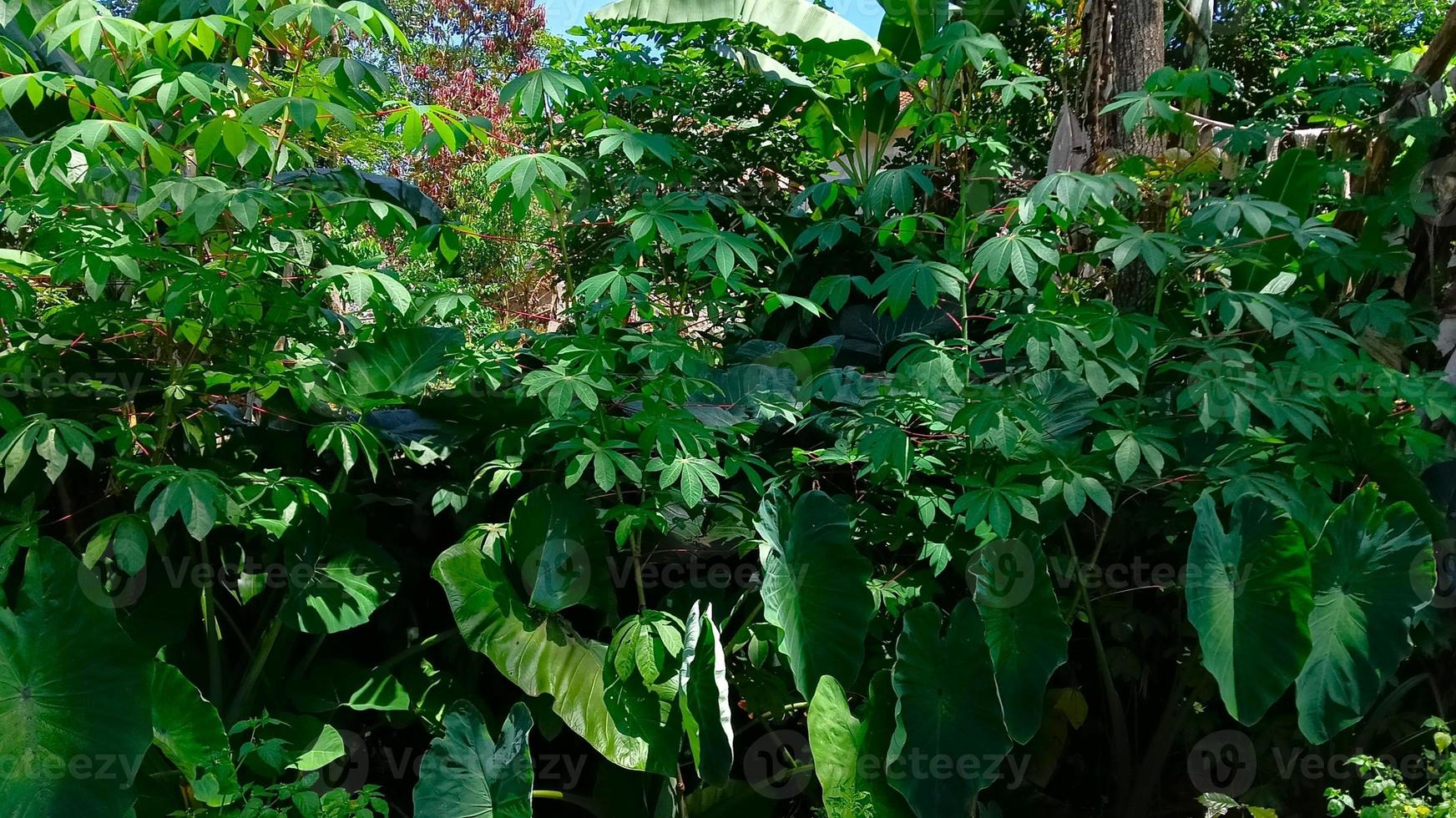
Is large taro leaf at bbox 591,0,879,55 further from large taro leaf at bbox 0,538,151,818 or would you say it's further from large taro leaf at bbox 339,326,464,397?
large taro leaf at bbox 0,538,151,818

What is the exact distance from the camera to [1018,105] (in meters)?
4.91

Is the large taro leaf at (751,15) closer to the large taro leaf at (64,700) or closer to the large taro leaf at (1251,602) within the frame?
the large taro leaf at (1251,602)

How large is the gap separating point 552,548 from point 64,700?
3.00ft

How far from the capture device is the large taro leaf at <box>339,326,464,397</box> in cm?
231

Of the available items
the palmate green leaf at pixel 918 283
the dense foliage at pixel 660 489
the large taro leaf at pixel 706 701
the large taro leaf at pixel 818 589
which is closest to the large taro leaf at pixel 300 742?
the dense foliage at pixel 660 489

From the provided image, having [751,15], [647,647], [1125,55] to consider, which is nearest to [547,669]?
[647,647]

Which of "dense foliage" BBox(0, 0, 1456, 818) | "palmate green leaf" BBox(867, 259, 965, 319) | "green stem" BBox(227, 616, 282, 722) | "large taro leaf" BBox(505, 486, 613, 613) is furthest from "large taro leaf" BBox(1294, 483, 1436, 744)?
"green stem" BBox(227, 616, 282, 722)

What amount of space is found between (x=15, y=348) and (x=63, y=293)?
10.2 inches

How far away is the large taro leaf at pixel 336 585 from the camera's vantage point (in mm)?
2135

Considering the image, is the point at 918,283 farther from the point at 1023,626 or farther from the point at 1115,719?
the point at 1115,719

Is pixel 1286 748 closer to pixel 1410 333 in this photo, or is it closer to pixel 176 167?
pixel 1410 333

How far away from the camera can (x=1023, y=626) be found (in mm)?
2113

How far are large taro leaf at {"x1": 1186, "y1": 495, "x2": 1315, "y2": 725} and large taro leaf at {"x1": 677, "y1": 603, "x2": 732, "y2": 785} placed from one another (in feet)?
3.06

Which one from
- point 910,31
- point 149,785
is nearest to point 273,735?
point 149,785
